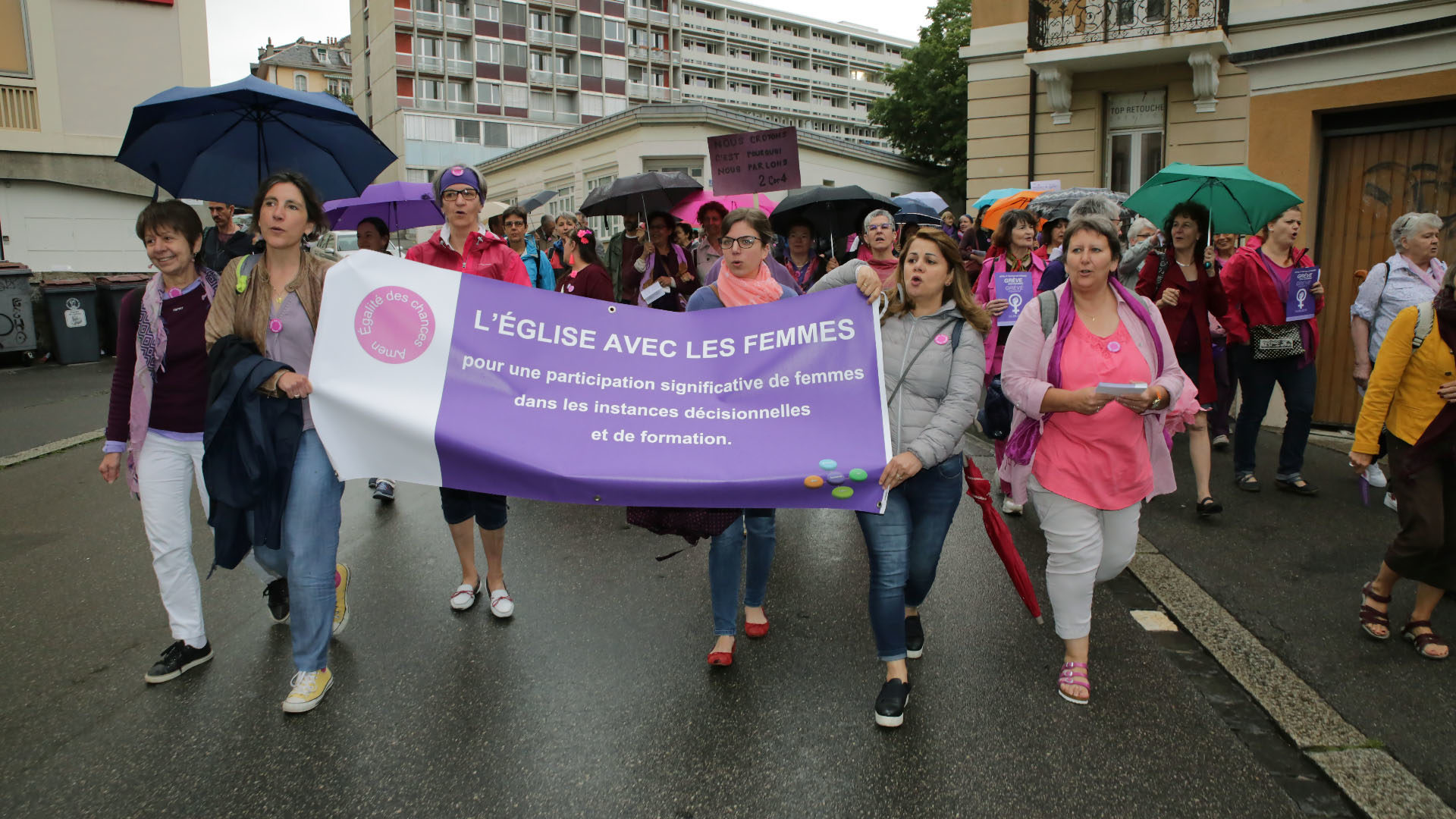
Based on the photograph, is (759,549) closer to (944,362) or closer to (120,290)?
(944,362)

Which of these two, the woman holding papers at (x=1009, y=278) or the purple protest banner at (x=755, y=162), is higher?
the purple protest banner at (x=755, y=162)

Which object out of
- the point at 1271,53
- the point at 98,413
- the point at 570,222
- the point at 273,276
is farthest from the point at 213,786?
the point at 1271,53

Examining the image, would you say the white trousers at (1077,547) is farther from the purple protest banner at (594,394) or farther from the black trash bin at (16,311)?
the black trash bin at (16,311)

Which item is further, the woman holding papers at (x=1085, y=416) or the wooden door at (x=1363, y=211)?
the wooden door at (x=1363, y=211)

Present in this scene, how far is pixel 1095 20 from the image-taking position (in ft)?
56.1

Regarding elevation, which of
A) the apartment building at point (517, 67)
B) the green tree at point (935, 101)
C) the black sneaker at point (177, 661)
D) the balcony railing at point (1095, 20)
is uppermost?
the apartment building at point (517, 67)

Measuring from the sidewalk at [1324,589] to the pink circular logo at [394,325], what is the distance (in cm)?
A: 388

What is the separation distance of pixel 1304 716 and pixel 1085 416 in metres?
1.39

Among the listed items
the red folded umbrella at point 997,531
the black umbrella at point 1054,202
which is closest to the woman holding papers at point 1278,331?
the black umbrella at point 1054,202

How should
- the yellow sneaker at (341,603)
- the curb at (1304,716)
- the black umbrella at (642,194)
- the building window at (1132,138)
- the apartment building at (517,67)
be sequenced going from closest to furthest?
the curb at (1304,716) < the yellow sneaker at (341,603) < the black umbrella at (642,194) < the building window at (1132,138) < the apartment building at (517,67)

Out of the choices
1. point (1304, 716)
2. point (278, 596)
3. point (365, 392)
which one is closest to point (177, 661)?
point (278, 596)

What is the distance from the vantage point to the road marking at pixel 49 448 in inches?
342

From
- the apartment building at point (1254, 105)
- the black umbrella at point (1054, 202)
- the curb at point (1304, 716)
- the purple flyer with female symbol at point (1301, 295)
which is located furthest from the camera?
the apartment building at point (1254, 105)

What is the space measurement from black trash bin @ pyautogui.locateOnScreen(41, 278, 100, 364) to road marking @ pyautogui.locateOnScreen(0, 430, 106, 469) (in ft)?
22.7
